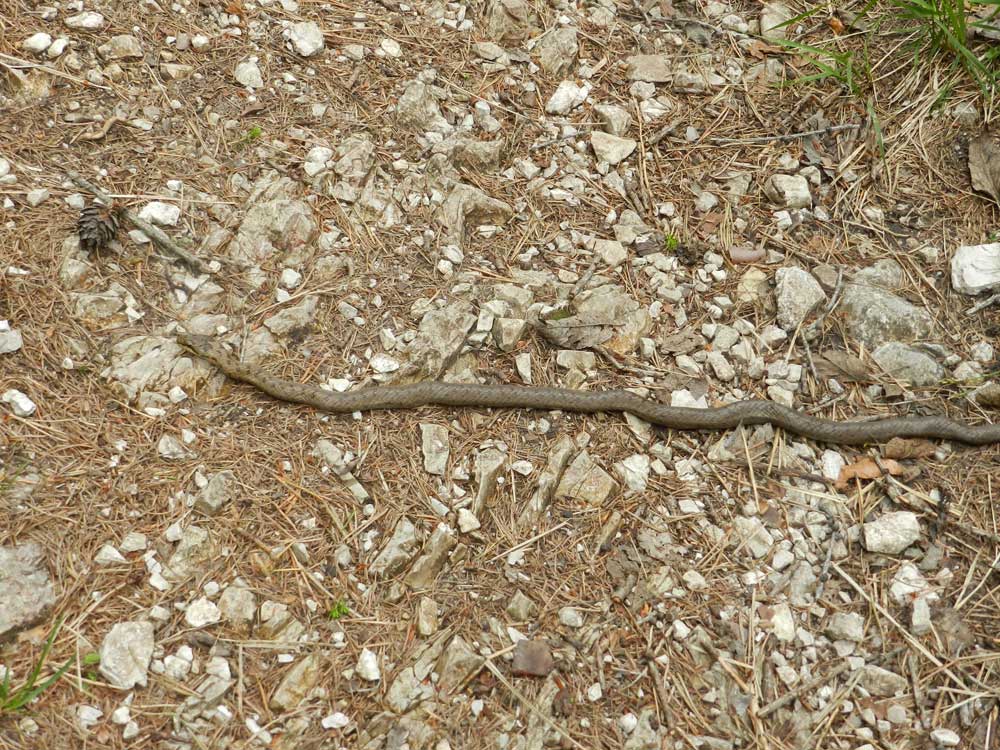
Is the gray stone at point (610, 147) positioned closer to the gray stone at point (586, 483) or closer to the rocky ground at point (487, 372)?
the rocky ground at point (487, 372)

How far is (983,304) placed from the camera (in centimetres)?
439

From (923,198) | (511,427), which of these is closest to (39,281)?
(511,427)

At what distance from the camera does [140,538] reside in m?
3.32

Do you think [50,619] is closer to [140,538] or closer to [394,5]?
[140,538]

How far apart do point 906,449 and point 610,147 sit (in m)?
2.37

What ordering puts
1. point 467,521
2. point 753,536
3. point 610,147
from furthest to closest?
1. point 610,147
2. point 753,536
3. point 467,521

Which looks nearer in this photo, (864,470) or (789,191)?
(864,470)

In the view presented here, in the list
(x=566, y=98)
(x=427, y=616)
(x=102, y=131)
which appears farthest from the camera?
(x=566, y=98)

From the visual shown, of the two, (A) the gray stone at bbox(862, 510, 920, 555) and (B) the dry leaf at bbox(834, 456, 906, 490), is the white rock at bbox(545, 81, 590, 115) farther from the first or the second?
(A) the gray stone at bbox(862, 510, 920, 555)

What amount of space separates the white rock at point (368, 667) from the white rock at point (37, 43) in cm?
363

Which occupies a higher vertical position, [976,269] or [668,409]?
[976,269]

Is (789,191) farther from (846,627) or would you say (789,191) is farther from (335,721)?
(335,721)

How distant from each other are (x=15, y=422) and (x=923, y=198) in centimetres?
496

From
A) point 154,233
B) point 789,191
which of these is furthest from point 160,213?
point 789,191
